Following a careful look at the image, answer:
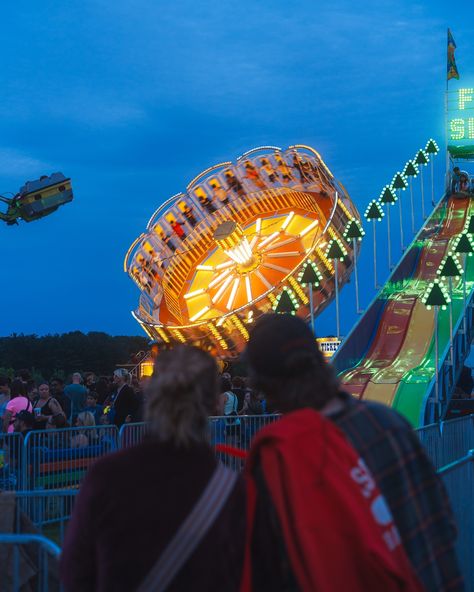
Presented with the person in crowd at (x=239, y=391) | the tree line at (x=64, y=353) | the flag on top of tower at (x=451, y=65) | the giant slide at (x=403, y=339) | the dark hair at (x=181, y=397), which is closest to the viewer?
the dark hair at (x=181, y=397)

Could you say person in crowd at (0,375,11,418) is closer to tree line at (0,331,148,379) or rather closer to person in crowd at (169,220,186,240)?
person in crowd at (169,220,186,240)

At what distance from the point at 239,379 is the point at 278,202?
20.1 meters

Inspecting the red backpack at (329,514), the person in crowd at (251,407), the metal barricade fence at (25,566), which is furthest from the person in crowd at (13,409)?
the red backpack at (329,514)

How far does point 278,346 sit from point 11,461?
29.0 ft

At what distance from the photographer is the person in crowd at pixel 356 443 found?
9.63ft

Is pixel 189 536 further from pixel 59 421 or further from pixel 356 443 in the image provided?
pixel 59 421

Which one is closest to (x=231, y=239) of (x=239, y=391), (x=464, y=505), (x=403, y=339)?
(x=403, y=339)

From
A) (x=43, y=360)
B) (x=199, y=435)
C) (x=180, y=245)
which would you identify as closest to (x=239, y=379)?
(x=199, y=435)

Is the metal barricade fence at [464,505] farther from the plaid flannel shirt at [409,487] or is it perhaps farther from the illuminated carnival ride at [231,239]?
the illuminated carnival ride at [231,239]

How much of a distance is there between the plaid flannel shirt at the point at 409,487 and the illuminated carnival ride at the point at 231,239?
29.1 m

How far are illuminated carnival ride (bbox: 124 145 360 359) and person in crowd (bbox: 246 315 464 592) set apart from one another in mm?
29117

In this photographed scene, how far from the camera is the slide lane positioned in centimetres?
2078

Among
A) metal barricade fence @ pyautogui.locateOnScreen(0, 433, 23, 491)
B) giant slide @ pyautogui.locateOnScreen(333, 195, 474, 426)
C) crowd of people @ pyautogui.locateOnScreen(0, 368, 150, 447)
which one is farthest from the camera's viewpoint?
giant slide @ pyautogui.locateOnScreen(333, 195, 474, 426)

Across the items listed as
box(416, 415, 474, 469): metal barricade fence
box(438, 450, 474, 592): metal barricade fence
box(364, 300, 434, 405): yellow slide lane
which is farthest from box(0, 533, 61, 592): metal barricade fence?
box(364, 300, 434, 405): yellow slide lane
